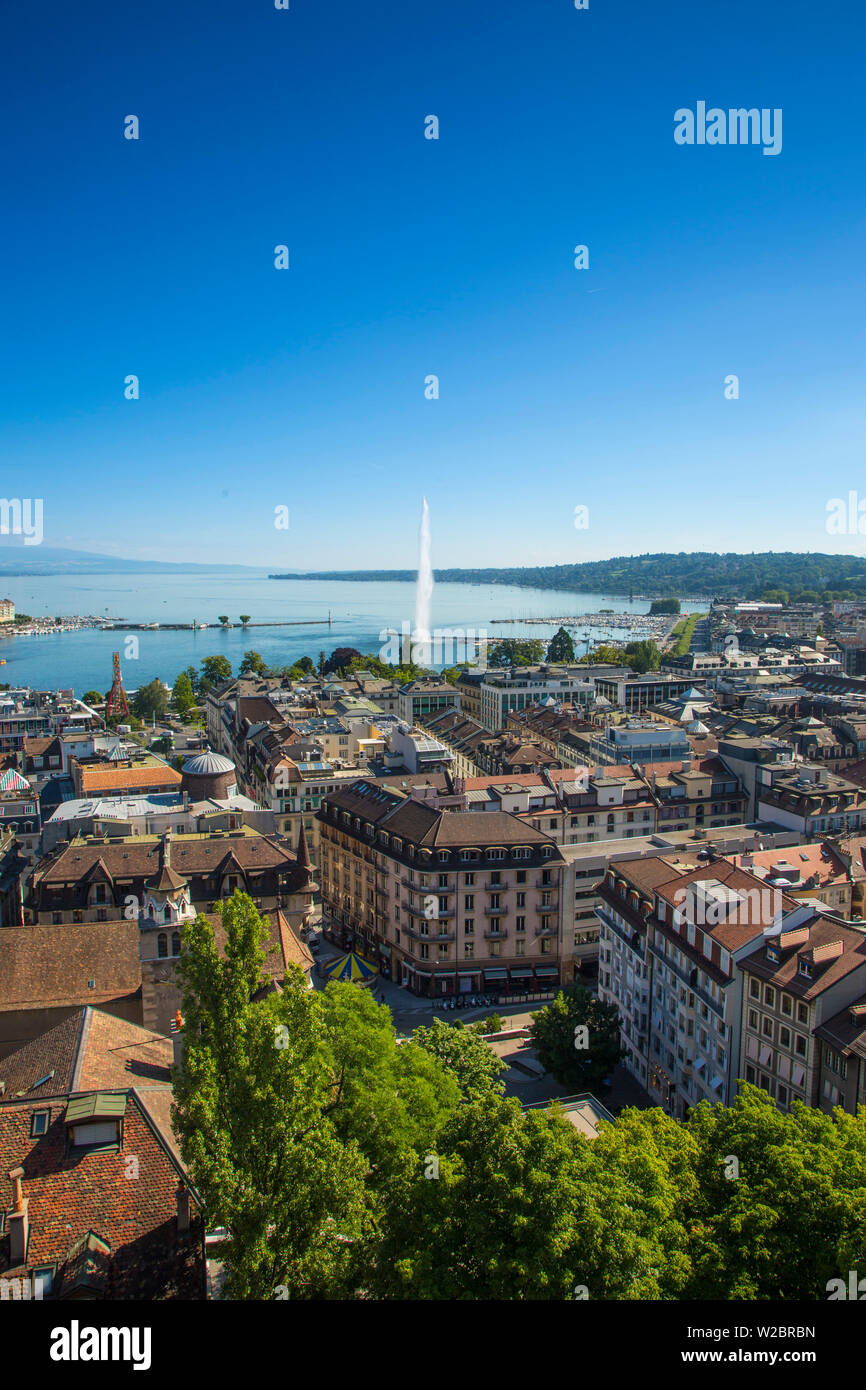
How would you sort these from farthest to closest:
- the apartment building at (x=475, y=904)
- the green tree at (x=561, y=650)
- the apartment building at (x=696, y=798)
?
the green tree at (x=561, y=650) < the apartment building at (x=696, y=798) < the apartment building at (x=475, y=904)

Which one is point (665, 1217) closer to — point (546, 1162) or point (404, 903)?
point (546, 1162)

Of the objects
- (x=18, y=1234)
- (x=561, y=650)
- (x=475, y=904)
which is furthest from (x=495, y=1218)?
(x=561, y=650)

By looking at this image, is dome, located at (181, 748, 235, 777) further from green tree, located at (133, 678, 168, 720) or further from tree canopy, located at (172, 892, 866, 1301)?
green tree, located at (133, 678, 168, 720)

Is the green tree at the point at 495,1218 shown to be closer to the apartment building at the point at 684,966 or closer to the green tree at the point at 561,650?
the apartment building at the point at 684,966

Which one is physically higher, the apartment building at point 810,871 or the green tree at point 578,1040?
the apartment building at point 810,871

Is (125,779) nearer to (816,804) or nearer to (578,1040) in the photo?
(578,1040)

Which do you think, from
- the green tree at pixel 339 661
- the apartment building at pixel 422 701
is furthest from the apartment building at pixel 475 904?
the green tree at pixel 339 661
